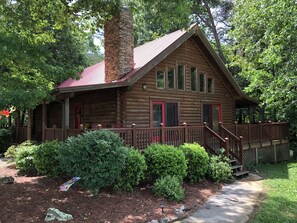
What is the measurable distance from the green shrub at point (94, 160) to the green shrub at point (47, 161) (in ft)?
5.53

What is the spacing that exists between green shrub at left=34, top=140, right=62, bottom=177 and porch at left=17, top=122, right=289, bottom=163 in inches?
30.7

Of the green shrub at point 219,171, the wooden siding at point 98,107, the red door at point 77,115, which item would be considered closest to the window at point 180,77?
the wooden siding at point 98,107

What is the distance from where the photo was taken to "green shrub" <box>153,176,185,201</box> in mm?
7695

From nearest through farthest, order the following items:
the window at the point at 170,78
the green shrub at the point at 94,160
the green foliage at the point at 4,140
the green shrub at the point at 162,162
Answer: the green shrub at the point at 94,160 < the green shrub at the point at 162,162 < the window at the point at 170,78 < the green foliage at the point at 4,140

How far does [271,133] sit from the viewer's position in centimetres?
1648

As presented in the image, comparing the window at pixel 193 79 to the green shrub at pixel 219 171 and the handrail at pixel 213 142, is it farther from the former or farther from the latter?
the green shrub at pixel 219 171

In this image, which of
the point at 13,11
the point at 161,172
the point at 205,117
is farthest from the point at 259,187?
the point at 13,11

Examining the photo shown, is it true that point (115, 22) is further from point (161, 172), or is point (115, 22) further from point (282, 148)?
point (282, 148)

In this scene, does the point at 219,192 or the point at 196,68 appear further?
the point at 196,68

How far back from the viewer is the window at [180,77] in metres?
14.1

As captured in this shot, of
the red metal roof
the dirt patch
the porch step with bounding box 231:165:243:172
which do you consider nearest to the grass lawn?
the porch step with bounding box 231:165:243:172

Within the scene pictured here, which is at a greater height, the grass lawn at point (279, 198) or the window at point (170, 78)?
the window at point (170, 78)

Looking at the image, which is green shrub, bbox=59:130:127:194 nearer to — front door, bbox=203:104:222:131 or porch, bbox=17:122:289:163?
porch, bbox=17:122:289:163

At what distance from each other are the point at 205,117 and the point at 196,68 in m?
2.81
